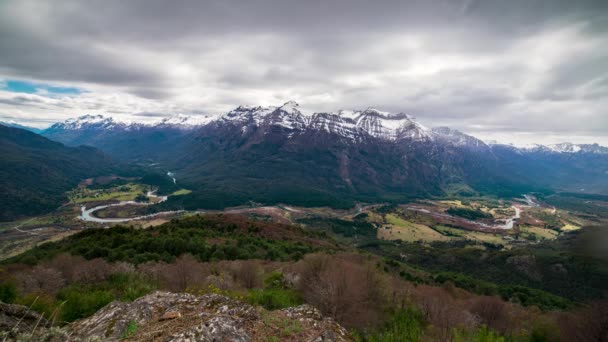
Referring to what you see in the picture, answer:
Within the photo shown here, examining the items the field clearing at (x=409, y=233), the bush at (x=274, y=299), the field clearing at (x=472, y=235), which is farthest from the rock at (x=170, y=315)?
the field clearing at (x=472, y=235)

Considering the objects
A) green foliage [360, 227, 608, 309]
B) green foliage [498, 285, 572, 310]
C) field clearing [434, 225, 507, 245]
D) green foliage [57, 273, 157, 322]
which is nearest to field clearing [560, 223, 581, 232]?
field clearing [434, 225, 507, 245]

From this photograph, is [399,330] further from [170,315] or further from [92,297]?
[92,297]

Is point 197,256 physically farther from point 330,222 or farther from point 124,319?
point 330,222

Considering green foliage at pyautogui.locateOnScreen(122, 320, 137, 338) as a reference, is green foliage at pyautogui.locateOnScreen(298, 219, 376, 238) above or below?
below

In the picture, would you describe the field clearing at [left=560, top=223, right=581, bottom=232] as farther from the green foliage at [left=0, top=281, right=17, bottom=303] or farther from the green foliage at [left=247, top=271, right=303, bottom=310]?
the green foliage at [left=0, top=281, right=17, bottom=303]

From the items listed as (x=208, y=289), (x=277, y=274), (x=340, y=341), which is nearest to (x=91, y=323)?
(x=208, y=289)

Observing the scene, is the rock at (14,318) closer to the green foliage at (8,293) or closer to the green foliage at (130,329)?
the green foliage at (130,329)
